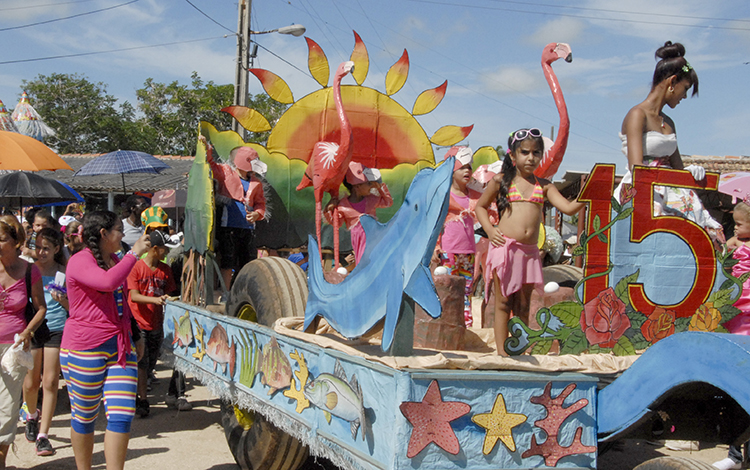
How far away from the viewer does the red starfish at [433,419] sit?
223 cm

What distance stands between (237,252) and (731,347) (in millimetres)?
4303

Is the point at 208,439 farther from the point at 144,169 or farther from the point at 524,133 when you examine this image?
the point at 144,169

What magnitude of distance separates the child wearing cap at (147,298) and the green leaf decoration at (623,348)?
4.01 meters

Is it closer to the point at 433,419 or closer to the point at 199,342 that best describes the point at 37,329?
the point at 199,342

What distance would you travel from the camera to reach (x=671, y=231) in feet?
9.04

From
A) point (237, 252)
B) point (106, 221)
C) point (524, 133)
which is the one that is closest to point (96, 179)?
point (237, 252)

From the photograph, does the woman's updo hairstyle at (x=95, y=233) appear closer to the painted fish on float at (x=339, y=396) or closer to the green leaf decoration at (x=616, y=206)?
the painted fish on float at (x=339, y=396)

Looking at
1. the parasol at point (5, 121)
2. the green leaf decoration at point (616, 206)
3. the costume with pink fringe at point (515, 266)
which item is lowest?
the costume with pink fringe at point (515, 266)

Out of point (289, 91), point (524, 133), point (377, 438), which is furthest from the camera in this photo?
point (289, 91)

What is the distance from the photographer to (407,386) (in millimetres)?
2213

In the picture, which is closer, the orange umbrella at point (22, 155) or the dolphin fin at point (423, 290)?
the dolphin fin at point (423, 290)

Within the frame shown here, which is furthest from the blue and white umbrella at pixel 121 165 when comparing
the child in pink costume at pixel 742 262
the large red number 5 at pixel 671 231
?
the large red number 5 at pixel 671 231

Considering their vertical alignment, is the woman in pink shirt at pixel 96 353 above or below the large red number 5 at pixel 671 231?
below

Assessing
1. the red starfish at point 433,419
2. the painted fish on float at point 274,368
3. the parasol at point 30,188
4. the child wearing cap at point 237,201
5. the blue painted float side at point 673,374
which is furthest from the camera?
the parasol at point 30,188
